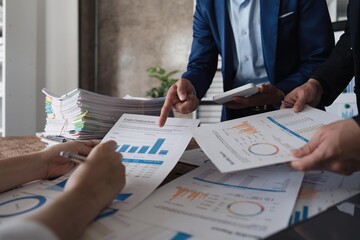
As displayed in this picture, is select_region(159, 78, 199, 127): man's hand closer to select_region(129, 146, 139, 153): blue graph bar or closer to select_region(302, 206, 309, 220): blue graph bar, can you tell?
select_region(129, 146, 139, 153): blue graph bar

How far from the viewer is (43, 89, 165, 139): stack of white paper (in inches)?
34.7

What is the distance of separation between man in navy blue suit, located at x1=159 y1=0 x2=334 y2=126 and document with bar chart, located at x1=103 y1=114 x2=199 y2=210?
15 centimetres

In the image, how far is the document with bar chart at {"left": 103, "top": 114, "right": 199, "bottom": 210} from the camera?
52 centimetres

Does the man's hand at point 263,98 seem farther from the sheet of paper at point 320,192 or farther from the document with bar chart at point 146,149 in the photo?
the sheet of paper at point 320,192

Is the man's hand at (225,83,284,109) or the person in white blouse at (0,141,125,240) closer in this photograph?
the person in white blouse at (0,141,125,240)

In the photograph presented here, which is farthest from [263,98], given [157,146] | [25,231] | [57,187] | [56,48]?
[56,48]

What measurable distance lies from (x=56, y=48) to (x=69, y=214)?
3314 mm

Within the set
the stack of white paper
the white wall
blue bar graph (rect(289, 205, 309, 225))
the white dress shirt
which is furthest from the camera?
the white wall

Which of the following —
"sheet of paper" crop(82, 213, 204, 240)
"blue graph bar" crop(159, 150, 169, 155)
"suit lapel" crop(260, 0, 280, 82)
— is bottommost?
"sheet of paper" crop(82, 213, 204, 240)

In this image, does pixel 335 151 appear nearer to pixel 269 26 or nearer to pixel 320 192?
pixel 320 192

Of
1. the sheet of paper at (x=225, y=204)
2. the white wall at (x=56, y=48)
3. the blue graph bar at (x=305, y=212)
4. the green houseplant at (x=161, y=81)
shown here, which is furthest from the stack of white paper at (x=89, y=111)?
the white wall at (x=56, y=48)

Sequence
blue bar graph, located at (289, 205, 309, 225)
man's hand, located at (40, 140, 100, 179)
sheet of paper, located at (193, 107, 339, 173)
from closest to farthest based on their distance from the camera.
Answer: blue bar graph, located at (289, 205, 309, 225) < sheet of paper, located at (193, 107, 339, 173) < man's hand, located at (40, 140, 100, 179)

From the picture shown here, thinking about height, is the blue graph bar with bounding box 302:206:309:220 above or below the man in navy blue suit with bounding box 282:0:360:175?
below

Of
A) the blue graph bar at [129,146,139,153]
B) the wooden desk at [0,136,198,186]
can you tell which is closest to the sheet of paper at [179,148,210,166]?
the wooden desk at [0,136,198,186]
